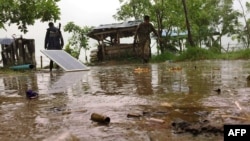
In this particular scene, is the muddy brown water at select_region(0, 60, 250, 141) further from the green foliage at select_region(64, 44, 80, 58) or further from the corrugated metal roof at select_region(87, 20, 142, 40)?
the green foliage at select_region(64, 44, 80, 58)

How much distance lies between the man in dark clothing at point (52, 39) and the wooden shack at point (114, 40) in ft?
→ 36.3

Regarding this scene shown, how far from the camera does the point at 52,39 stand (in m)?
12.4

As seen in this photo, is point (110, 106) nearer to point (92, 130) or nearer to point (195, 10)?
point (92, 130)

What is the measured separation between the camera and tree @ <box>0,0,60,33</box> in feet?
47.3

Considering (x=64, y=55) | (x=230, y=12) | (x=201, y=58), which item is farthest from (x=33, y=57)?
(x=230, y=12)

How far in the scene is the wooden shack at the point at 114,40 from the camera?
2364 cm

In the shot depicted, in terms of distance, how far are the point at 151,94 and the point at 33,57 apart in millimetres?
13234

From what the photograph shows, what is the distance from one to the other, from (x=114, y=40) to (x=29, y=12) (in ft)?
35.1

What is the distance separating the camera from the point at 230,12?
3781cm

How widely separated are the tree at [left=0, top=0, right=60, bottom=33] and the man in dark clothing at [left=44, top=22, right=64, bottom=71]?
108 inches

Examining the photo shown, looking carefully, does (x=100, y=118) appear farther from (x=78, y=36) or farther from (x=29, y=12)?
(x=78, y=36)

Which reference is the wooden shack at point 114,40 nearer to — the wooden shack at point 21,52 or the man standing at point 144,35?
Result: the wooden shack at point 21,52

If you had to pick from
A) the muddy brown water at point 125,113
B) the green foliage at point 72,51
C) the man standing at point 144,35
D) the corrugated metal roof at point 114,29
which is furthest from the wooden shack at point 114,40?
the muddy brown water at point 125,113

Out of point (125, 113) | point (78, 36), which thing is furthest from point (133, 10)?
point (125, 113)
